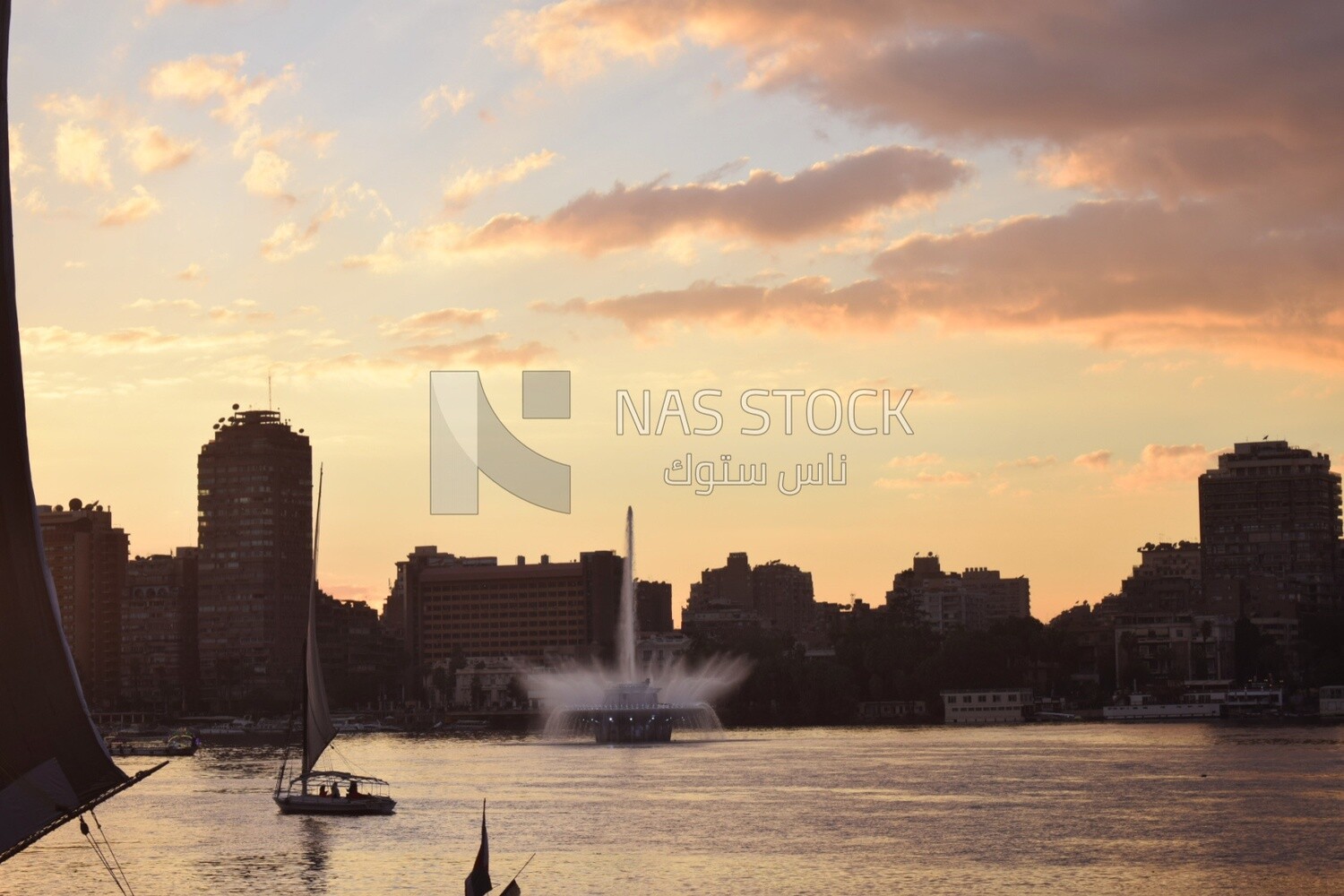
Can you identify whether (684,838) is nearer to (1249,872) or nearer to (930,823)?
(930,823)

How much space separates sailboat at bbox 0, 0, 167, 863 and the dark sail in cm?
1

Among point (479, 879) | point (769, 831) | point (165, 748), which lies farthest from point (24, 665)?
point (165, 748)

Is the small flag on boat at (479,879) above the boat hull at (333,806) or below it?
above

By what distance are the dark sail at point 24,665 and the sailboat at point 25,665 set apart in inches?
0.5

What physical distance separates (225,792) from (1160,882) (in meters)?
Result: 73.0

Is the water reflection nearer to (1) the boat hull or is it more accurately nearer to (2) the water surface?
(2) the water surface

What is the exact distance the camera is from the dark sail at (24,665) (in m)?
27.9

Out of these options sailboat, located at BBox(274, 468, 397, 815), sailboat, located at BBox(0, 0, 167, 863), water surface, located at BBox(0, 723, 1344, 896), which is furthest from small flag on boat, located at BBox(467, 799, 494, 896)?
sailboat, located at BBox(274, 468, 397, 815)

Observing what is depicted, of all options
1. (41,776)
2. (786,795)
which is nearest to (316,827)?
(786,795)

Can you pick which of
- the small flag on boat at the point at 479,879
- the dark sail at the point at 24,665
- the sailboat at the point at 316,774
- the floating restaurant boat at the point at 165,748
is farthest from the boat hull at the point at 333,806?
the floating restaurant boat at the point at 165,748

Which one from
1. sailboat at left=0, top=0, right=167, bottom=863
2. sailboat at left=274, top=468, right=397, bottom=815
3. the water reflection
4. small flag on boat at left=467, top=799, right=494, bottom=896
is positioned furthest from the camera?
sailboat at left=274, top=468, right=397, bottom=815

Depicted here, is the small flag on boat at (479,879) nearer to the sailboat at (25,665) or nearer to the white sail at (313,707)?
the sailboat at (25,665)

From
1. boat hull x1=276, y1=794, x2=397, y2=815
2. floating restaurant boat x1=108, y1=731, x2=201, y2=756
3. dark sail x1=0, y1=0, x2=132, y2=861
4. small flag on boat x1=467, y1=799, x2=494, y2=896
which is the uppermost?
dark sail x1=0, y1=0, x2=132, y2=861

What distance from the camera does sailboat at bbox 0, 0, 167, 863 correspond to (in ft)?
91.5
